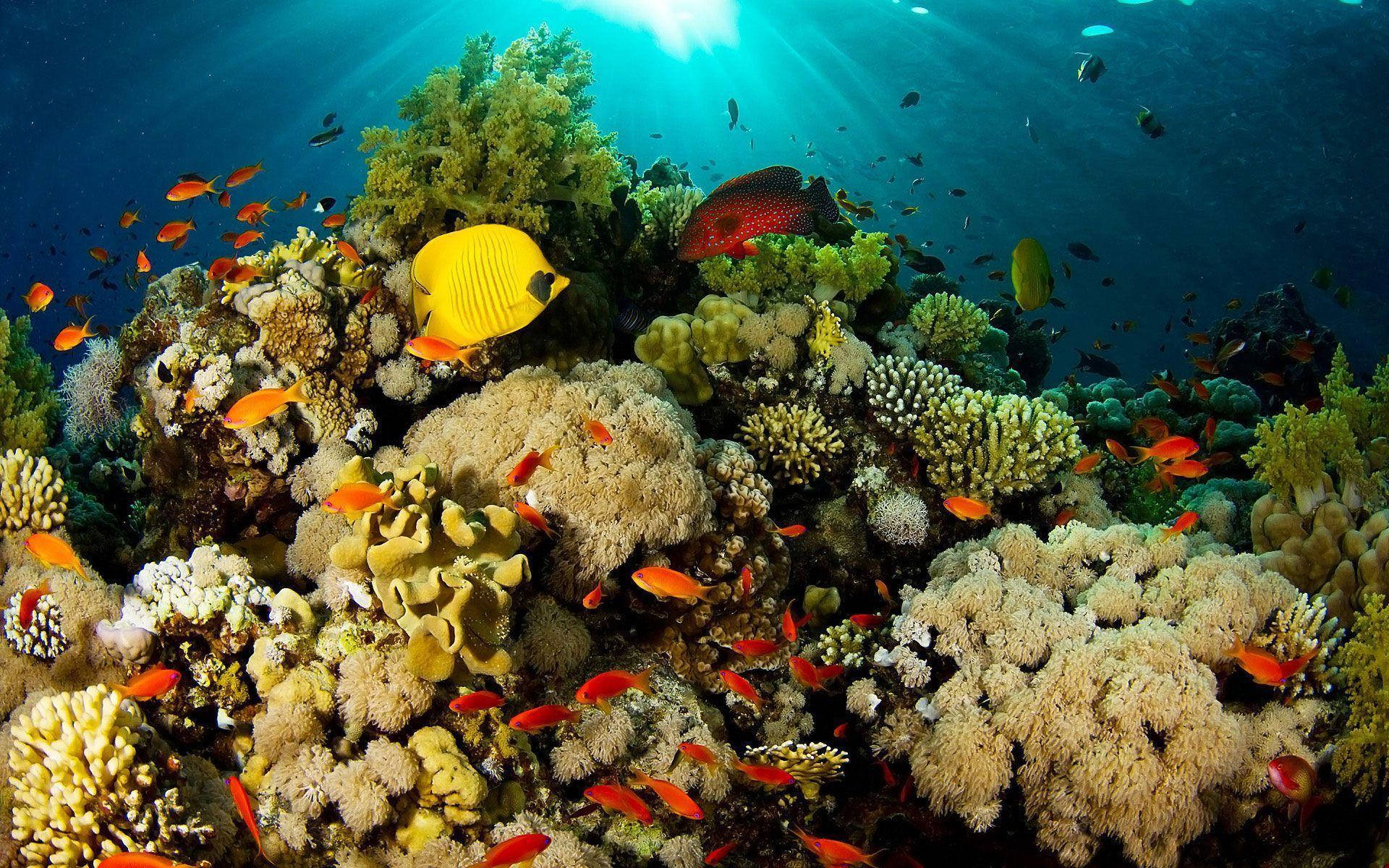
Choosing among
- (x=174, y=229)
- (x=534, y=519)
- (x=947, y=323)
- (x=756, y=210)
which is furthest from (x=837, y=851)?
(x=174, y=229)

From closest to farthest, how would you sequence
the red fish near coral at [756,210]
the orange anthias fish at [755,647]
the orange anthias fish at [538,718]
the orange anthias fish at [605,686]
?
the orange anthias fish at [538,718] → the orange anthias fish at [605,686] → the orange anthias fish at [755,647] → the red fish near coral at [756,210]

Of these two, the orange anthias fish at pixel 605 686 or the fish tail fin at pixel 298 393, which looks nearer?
the orange anthias fish at pixel 605 686

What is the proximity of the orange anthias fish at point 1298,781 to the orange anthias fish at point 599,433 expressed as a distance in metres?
3.51

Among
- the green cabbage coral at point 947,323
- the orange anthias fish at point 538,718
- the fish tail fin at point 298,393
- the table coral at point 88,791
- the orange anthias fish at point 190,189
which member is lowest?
the green cabbage coral at point 947,323

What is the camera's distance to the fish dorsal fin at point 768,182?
4004 mm

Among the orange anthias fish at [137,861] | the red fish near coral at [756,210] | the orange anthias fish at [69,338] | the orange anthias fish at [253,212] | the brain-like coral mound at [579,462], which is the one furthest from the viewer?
the orange anthias fish at [253,212]

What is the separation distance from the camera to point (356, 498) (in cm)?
256

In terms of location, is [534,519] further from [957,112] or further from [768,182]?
[957,112]

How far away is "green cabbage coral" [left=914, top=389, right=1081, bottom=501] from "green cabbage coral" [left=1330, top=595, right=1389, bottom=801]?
194 cm

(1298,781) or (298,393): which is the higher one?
(298,393)

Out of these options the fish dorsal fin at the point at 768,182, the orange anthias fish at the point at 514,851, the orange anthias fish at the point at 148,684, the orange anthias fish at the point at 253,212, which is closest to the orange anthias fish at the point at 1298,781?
the orange anthias fish at the point at 514,851

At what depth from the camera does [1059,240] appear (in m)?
57.2

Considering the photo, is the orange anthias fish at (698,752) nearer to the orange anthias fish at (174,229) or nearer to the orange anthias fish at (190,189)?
the orange anthias fish at (174,229)

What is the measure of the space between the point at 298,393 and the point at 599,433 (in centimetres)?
156
